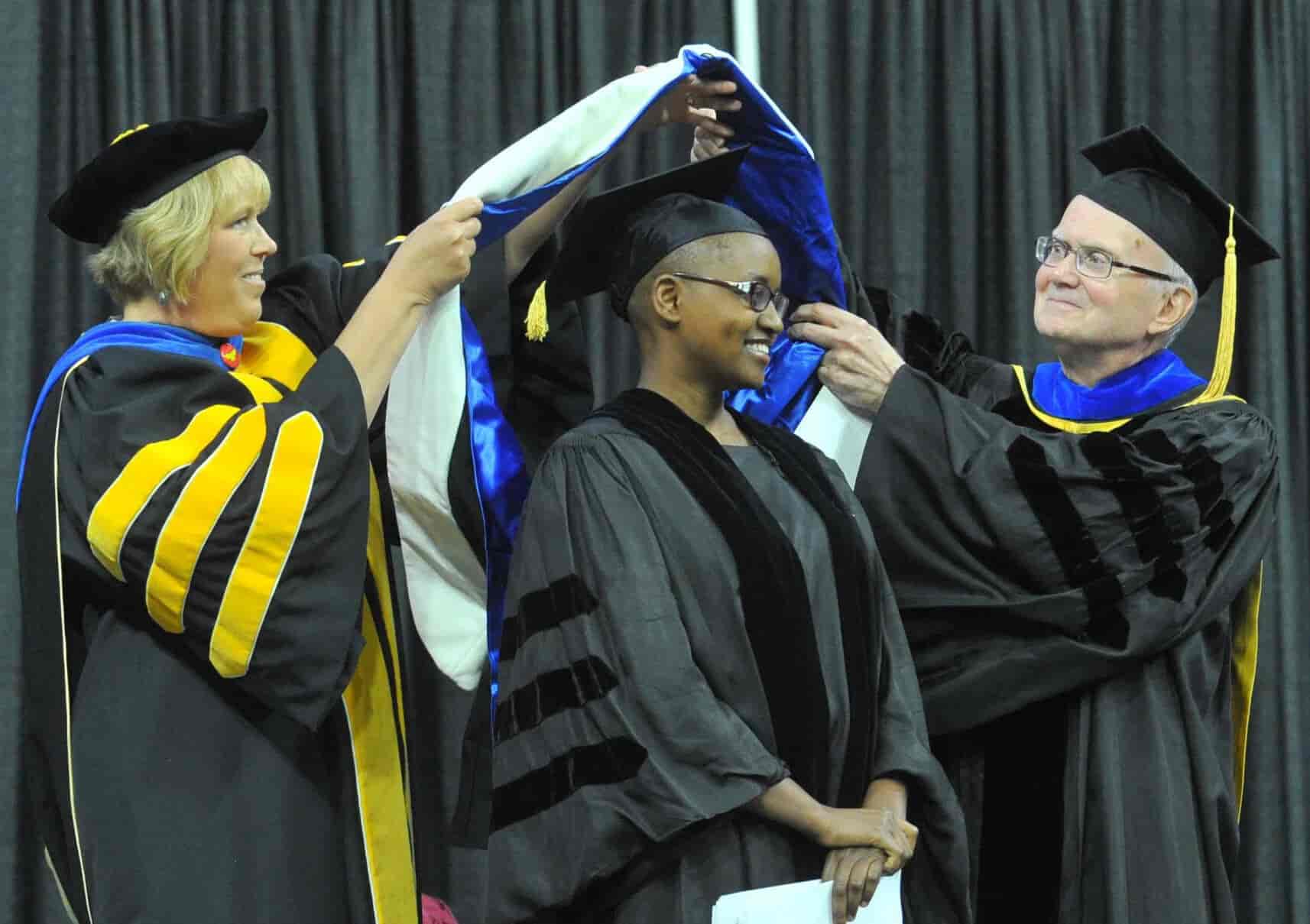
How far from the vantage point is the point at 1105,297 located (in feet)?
10.6

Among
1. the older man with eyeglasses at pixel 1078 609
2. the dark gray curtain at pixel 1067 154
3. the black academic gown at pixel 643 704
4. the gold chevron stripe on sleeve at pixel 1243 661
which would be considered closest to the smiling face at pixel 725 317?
the black academic gown at pixel 643 704

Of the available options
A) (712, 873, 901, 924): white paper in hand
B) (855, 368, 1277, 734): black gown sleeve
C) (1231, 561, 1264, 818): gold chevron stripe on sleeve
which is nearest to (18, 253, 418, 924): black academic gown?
(712, 873, 901, 924): white paper in hand

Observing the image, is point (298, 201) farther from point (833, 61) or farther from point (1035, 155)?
point (1035, 155)

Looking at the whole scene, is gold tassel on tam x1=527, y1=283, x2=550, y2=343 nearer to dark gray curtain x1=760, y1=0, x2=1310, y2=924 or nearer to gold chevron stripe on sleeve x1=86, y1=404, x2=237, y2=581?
gold chevron stripe on sleeve x1=86, y1=404, x2=237, y2=581

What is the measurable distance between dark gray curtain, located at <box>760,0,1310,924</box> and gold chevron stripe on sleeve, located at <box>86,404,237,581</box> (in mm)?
2073

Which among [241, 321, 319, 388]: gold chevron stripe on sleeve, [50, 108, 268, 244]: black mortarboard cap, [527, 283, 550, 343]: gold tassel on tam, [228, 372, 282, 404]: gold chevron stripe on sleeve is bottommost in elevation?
[228, 372, 282, 404]: gold chevron stripe on sleeve

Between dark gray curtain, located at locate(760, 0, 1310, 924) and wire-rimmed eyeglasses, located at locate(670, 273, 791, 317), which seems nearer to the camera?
wire-rimmed eyeglasses, located at locate(670, 273, 791, 317)

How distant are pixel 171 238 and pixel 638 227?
711 millimetres

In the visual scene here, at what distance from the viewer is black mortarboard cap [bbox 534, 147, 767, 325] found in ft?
8.71

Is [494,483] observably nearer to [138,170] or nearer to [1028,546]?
[138,170]

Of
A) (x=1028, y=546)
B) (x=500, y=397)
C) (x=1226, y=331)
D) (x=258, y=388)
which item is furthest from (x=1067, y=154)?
(x=258, y=388)

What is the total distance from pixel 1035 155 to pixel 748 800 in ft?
7.82

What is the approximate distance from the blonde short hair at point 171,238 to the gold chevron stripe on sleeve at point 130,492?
11.6 inches

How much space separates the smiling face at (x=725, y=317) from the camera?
8.56 feet
